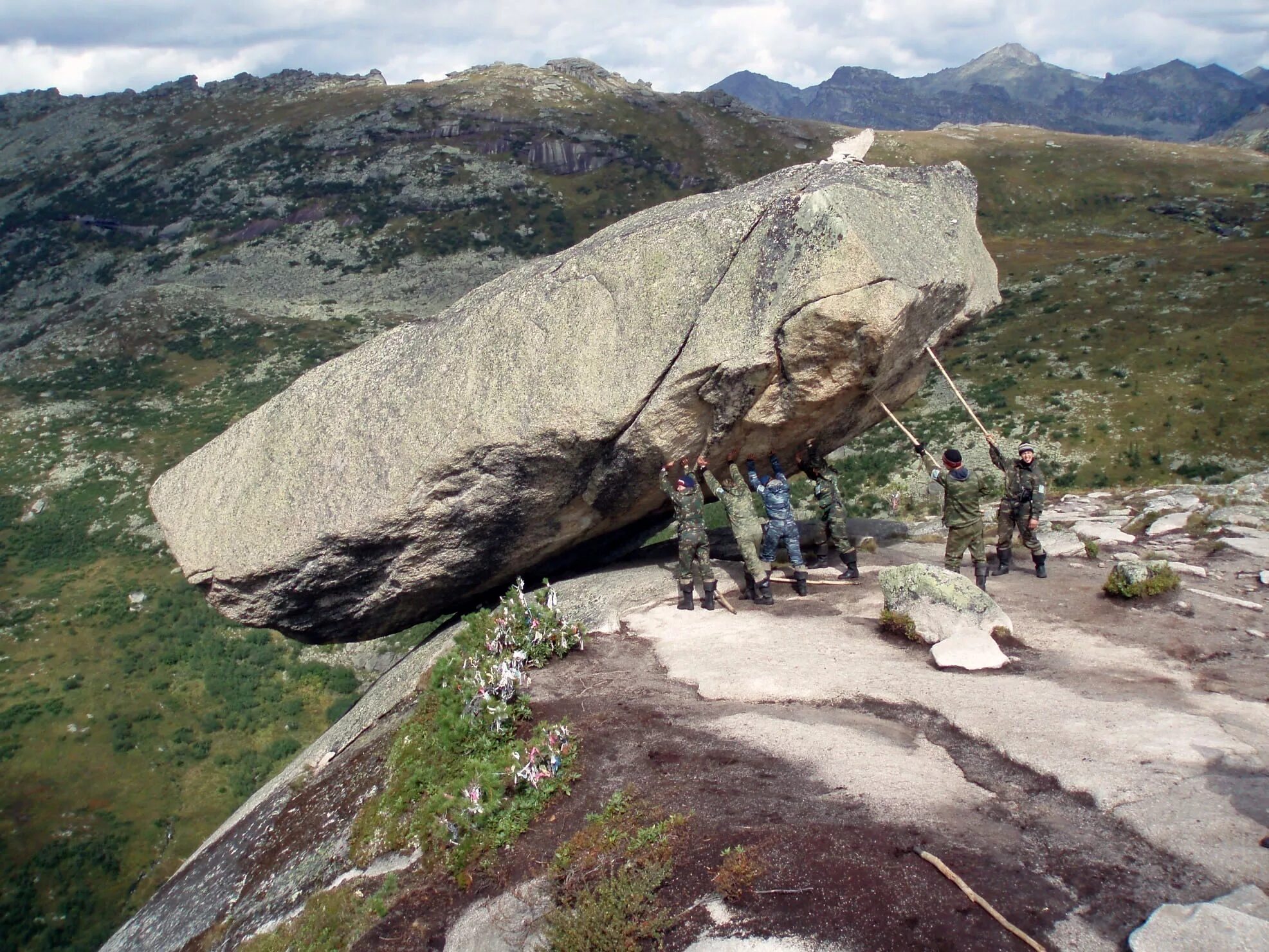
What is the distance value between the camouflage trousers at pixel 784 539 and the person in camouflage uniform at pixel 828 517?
1.14 meters

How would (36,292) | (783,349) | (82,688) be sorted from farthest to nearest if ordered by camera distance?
(36,292), (82,688), (783,349)

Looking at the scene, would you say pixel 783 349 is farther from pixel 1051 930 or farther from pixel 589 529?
pixel 1051 930

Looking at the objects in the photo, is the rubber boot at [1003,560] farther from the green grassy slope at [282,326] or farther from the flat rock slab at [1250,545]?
the green grassy slope at [282,326]

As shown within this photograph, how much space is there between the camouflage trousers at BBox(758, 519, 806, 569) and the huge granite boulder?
164 centimetres

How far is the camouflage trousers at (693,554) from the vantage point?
15.2 meters

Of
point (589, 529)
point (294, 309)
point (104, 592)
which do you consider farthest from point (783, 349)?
point (294, 309)

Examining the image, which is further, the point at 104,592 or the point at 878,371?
the point at 104,592

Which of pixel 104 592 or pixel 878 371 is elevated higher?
pixel 878 371

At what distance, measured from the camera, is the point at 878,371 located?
15492mm

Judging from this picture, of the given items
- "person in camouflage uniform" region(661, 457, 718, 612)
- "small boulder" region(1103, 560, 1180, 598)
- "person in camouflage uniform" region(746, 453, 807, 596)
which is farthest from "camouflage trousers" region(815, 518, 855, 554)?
"small boulder" region(1103, 560, 1180, 598)

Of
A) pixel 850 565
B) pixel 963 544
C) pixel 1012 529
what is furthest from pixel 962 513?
pixel 850 565

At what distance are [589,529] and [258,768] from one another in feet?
50.2

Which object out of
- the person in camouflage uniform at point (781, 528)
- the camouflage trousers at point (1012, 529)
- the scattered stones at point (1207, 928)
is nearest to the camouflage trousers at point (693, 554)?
the person in camouflage uniform at point (781, 528)

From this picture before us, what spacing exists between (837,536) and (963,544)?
8.12 feet
